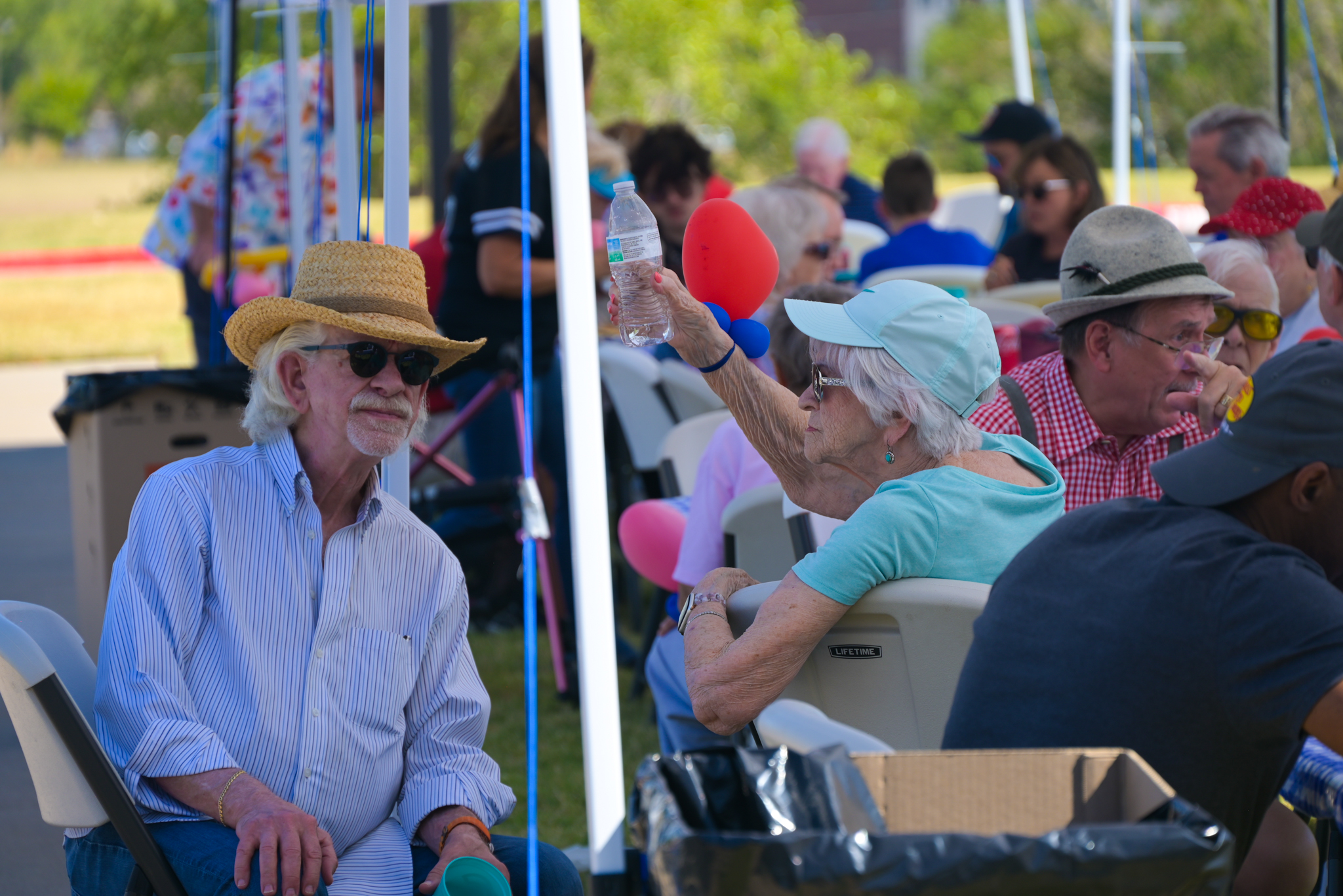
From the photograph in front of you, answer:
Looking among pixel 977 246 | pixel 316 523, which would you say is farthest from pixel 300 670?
pixel 977 246

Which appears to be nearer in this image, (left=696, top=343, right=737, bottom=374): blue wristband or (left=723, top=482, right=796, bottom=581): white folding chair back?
(left=696, top=343, right=737, bottom=374): blue wristband

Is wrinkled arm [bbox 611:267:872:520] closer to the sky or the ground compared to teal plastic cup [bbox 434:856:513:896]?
closer to the sky

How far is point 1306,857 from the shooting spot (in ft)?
7.16

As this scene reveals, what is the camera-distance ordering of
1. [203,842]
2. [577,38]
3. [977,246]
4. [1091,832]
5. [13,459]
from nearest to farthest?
[1091,832] → [577,38] → [203,842] → [977,246] → [13,459]

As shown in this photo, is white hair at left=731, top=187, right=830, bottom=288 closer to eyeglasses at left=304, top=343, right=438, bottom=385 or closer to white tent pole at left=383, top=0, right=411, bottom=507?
white tent pole at left=383, top=0, right=411, bottom=507

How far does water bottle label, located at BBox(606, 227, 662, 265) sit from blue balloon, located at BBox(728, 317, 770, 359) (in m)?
0.27

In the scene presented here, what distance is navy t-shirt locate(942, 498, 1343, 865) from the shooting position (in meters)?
1.48

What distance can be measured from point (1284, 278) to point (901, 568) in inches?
97.7

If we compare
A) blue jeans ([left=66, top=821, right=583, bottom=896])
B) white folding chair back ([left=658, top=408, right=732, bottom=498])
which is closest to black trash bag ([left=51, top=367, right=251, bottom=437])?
white folding chair back ([left=658, top=408, right=732, bottom=498])

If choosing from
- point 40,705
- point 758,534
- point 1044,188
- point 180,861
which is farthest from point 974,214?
point 40,705

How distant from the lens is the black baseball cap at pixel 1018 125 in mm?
6652

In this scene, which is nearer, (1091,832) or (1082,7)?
(1091,832)

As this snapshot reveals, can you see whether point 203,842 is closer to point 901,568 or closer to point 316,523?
point 316,523

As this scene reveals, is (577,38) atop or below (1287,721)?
atop
